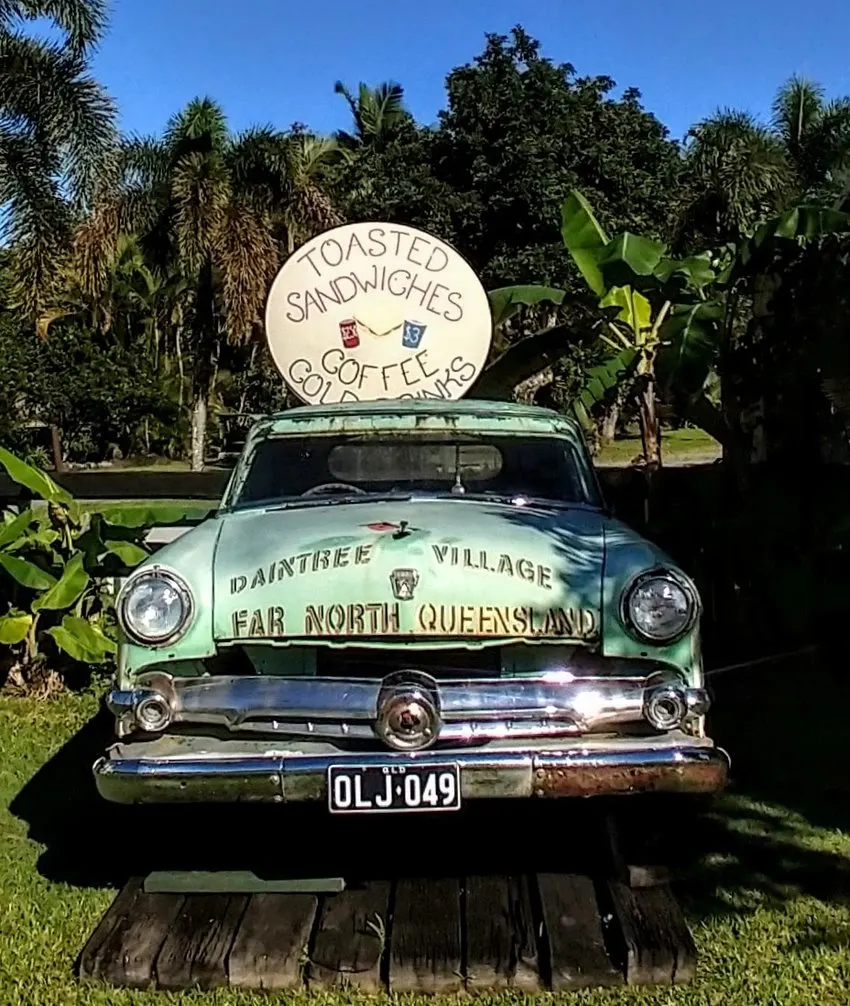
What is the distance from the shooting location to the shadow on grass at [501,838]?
465cm

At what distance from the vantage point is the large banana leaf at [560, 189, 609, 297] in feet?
30.0

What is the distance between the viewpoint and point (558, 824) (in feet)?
16.8

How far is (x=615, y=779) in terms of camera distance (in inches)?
154

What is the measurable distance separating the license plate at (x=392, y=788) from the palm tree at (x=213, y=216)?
63.7ft

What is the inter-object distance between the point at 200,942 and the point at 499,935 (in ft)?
2.94

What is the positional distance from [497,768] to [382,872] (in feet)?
3.28

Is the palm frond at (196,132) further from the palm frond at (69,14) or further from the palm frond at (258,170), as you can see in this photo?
the palm frond at (69,14)

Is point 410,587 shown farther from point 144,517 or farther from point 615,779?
point 144,517

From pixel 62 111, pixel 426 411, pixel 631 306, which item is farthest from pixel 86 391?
pixel 426 411

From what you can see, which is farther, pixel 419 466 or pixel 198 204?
pixel 198 204

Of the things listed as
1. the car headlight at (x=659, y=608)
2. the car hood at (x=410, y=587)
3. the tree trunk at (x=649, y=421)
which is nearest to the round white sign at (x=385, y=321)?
the tree trunk at (x=649, y=421)

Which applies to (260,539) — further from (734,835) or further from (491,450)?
(734,835)

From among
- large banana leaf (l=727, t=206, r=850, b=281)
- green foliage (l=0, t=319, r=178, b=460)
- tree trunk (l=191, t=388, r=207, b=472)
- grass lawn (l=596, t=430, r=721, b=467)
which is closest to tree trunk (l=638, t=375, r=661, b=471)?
large banana leaf (l=727, t=206, r=850, b=281)

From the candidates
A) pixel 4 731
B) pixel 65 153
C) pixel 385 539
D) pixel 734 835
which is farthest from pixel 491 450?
pixel 65 153
